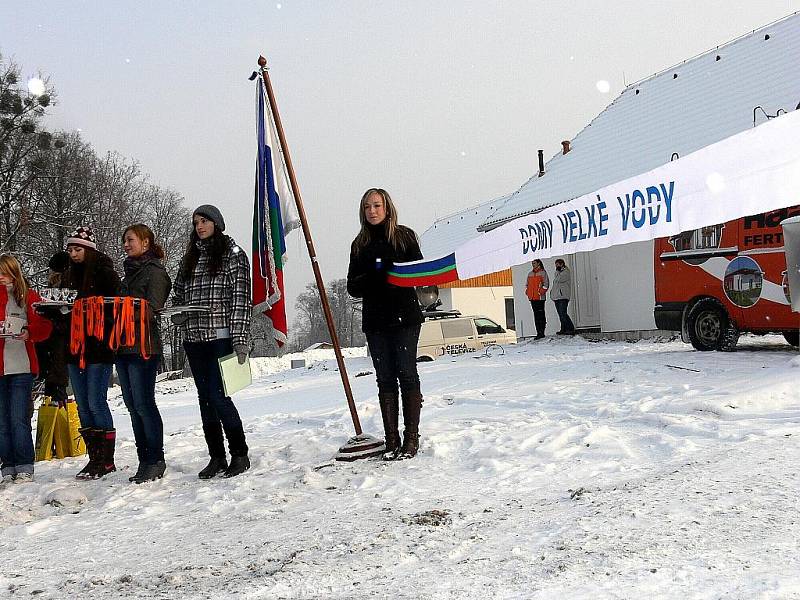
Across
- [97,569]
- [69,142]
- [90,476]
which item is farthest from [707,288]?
[69,142]

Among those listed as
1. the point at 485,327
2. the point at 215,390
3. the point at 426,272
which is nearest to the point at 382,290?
the point at 426,272

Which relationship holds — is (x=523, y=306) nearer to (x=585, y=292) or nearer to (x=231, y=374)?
(x=585, y=292)

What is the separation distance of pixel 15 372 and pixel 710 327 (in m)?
9.94

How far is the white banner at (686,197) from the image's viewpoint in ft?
11.3

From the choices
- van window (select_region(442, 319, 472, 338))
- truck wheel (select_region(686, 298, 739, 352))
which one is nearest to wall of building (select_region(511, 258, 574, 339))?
van window (select_region(442, 319, 472, 338))

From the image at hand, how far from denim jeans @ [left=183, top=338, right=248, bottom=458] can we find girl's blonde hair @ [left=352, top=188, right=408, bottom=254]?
1256 millimetres

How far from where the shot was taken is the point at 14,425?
5.89 meters

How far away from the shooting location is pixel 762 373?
789cm

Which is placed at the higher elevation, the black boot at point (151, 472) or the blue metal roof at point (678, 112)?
the blue metal roof at point (678, 112)

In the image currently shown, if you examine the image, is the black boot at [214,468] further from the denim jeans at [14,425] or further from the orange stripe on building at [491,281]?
the orange stripe on building at [491,281]

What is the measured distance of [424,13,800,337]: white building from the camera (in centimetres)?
1653

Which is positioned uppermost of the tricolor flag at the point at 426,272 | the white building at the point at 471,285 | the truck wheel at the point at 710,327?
the white building at the point at 471,285

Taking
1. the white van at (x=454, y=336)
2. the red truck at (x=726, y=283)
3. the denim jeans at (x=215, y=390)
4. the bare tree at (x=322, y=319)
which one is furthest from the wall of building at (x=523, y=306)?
the bare tree at (x=322, y=319)

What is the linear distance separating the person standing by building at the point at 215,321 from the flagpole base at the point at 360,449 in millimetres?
714
